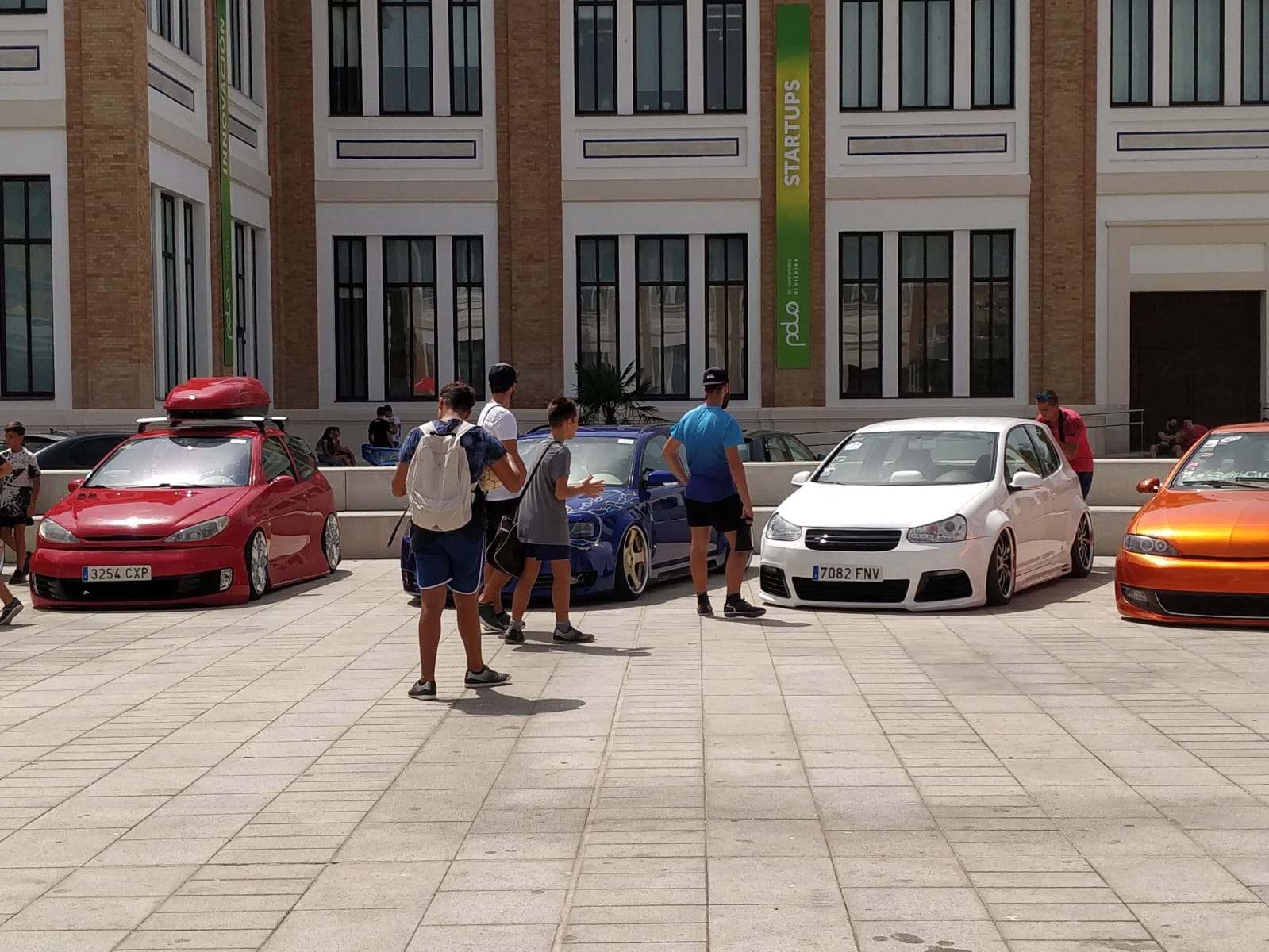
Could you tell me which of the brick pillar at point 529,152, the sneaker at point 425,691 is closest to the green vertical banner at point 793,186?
the brick pillar at point 529,152

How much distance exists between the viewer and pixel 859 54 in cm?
3097

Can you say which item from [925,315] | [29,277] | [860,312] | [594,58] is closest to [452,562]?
[29,277]

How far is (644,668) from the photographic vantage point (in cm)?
1018

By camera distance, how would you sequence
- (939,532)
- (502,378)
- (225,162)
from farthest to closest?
(225,162) → (939,532) → (502,378)

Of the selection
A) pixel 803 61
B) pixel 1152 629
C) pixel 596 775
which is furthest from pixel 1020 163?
pixel 596 775

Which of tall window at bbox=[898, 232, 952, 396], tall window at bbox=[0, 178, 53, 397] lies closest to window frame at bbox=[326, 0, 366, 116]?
tall window at bbox=[0, 178, 53, 397]

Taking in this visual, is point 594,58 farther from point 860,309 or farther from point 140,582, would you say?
point 140,582

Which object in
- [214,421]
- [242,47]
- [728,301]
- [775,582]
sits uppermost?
[242,47]

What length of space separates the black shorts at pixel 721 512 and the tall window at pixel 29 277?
46.5 ft

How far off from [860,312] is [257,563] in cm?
1882

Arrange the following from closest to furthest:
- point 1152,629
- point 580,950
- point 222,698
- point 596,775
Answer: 1. point 580,950
2. point 596,775
3. point 222,698
4. point 1152,629

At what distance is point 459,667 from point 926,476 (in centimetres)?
498

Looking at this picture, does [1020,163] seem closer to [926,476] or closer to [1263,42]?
[1263,42]

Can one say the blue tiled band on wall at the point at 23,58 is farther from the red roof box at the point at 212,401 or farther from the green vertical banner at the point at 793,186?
the green vertical banner at the point at 793,186
